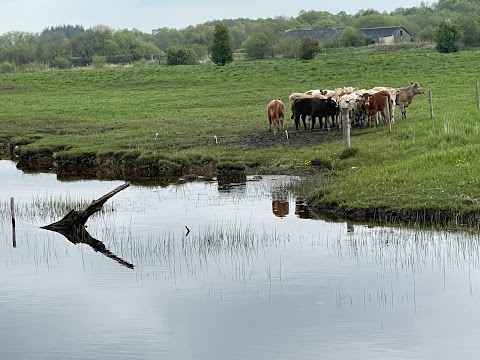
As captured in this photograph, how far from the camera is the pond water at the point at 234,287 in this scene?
514 inches

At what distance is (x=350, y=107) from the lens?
3155 cm

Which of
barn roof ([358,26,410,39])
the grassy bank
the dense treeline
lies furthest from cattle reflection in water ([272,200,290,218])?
barn roof ([358,26,410,39])

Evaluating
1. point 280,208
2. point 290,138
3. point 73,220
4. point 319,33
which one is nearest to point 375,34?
point 319,33

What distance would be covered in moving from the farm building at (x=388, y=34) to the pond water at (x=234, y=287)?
93.1 m

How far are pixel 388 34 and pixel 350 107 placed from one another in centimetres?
8611

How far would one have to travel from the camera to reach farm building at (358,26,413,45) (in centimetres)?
11300

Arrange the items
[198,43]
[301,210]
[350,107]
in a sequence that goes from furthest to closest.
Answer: [198,43], [350,107], [301,210]

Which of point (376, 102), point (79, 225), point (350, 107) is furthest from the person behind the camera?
point (350, 107)

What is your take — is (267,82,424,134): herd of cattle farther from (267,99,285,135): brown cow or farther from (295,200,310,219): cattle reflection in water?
(295,200,310,219): cattle reflection in water

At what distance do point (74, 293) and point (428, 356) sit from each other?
6266 millimetres

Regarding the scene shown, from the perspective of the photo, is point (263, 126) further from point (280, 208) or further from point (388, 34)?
point (388, 34)

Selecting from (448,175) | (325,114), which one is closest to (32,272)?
(448,175)

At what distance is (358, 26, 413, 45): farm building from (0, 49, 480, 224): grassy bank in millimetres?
49675

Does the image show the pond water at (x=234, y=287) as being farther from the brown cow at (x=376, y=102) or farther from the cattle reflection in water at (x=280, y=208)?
A: the brown cow at (x=376, y=102)
